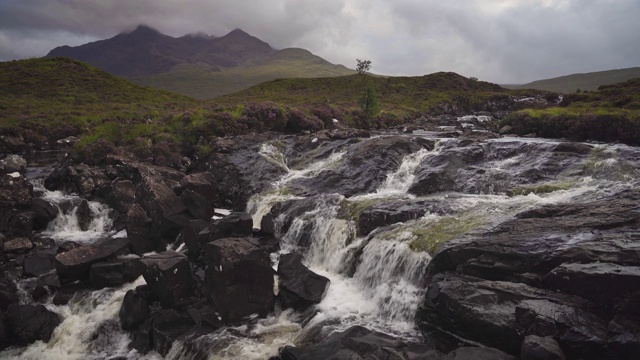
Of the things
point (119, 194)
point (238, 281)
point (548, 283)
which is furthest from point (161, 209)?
point (548, 283)

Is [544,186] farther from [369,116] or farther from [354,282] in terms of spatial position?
[369,116]

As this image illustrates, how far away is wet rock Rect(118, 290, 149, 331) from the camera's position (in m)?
15.3

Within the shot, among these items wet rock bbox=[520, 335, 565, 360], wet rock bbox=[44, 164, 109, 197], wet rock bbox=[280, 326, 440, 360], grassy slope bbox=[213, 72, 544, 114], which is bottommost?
wet rock bbox=[280, 326, 440, 360]

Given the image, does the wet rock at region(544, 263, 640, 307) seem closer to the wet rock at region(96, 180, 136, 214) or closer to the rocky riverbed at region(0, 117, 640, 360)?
the rocky riverbed at region(0, 117, 640, 360)

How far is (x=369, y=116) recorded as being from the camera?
55.8 meters

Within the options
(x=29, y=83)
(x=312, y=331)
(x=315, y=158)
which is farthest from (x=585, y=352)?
(x=29, y=83)

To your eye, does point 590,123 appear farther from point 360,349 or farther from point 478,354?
point 360,349

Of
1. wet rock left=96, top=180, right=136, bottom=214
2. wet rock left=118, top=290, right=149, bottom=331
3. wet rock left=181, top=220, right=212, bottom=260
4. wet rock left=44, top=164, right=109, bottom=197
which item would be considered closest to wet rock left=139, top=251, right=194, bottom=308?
wet rock left=118, top=290, right=149, bottom=331

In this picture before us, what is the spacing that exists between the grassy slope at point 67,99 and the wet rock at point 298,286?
40.8 metres

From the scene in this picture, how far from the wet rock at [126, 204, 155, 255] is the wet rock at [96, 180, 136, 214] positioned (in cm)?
433

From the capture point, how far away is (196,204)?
24.1m

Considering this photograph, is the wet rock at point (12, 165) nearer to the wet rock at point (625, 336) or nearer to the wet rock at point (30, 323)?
the wet rock at point (30, 323)

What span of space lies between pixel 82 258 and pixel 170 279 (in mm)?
5763

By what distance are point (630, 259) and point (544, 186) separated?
1003 cm
